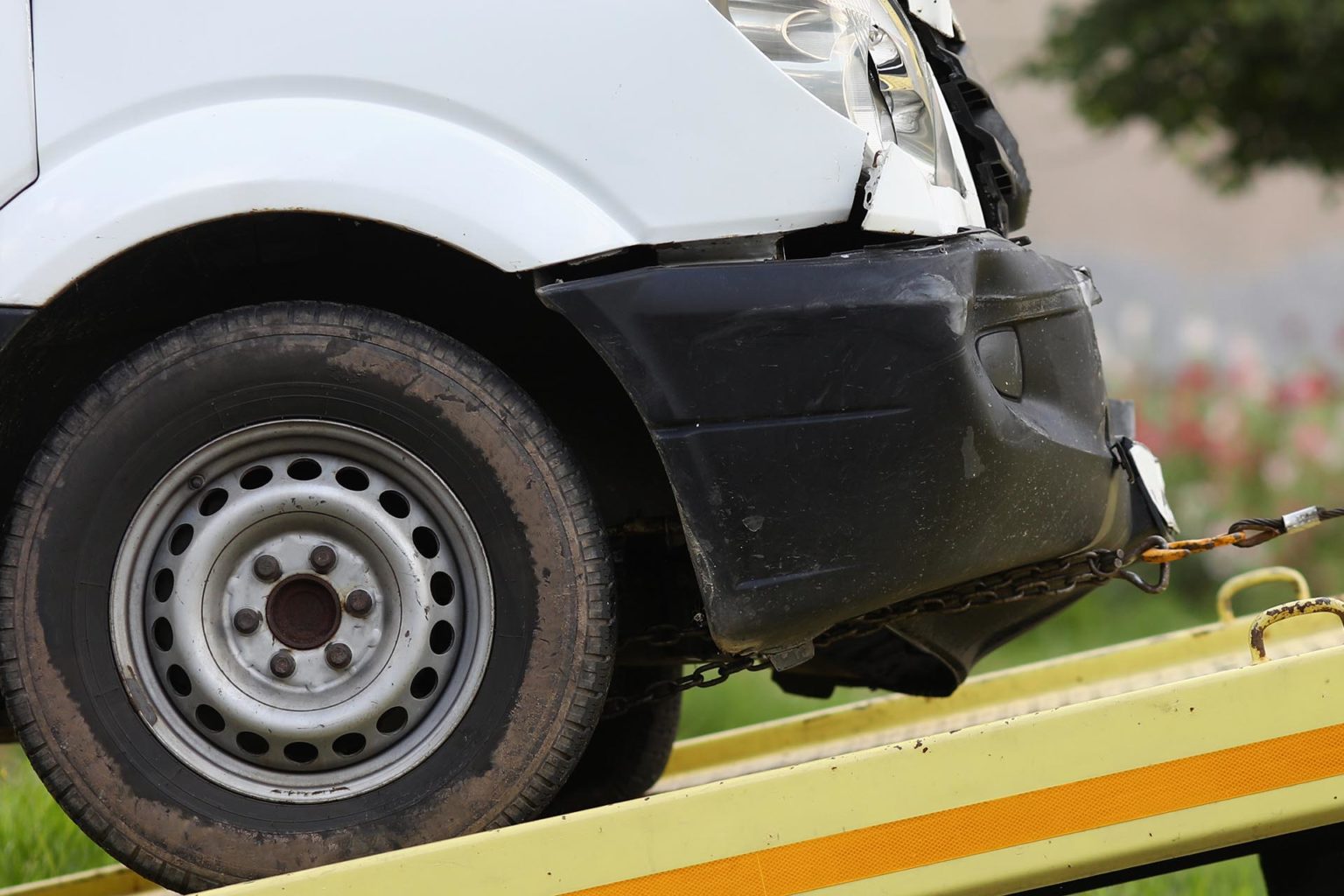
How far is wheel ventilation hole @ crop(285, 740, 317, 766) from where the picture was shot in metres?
2.09

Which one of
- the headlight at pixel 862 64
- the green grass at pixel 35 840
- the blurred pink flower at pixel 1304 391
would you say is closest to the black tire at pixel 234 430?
the headlight at pixel 862 64

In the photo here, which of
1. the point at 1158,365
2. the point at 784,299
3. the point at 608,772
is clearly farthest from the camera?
the point at 1158,365

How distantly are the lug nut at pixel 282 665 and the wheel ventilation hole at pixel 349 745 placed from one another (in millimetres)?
140

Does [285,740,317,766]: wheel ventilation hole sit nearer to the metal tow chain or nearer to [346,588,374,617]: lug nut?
[346,588,374,617]: lug nut

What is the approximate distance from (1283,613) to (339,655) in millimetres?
1550

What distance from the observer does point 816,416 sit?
1989mm

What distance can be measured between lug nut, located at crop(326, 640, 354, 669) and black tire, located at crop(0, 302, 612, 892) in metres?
0.20

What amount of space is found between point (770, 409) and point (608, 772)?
1486 millimetres

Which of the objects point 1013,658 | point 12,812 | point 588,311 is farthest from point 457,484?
point 1013,658

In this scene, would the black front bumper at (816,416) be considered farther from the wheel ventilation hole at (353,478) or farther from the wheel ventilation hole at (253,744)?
the wheel ventilation hole at (253,744)

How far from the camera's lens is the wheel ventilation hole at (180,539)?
6.80ft

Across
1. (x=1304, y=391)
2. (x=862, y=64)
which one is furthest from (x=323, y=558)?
(x=1304, y=391)

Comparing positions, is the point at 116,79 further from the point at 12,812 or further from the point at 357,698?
the point at 12,812

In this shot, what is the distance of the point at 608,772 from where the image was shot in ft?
10.4
